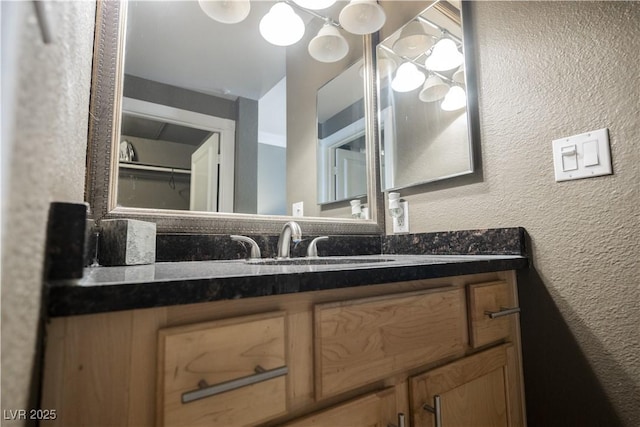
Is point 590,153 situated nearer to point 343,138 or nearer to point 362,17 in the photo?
point 343,138

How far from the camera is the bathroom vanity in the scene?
0.39 m

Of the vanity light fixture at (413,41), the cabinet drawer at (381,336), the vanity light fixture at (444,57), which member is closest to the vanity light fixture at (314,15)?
the vanity light fixture at (413,41)

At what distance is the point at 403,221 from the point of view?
1329mm

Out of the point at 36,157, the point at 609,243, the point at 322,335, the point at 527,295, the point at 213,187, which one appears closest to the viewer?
the point at 36,157

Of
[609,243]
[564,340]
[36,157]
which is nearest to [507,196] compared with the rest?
[609,243]

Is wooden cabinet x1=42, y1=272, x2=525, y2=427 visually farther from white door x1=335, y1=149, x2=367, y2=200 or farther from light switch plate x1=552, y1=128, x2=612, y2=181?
white door x1=335, y1=149, x2=367, y2=200

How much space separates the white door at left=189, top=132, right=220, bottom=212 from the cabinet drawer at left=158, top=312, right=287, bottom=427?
2.06ft

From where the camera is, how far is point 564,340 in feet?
2.88

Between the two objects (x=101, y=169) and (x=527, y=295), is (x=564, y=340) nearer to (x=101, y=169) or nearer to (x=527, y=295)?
(x=527, y=295)

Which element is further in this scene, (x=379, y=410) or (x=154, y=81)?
(x=154, y=81)

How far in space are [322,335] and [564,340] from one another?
2.47 feet

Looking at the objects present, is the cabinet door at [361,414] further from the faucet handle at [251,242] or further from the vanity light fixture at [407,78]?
the vanity light fixture at [407,78]

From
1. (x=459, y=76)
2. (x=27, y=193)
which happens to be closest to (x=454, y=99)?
(x=459, y=76)

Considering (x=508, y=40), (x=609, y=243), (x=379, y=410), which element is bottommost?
(x=379, y=410)
